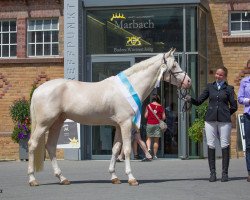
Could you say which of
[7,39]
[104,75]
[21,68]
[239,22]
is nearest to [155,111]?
[104,75]

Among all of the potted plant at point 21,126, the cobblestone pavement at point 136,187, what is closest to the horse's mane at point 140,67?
the cobblestone pavement at point 136,187

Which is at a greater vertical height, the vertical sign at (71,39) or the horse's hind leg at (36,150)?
the vertical sign at (71,39)

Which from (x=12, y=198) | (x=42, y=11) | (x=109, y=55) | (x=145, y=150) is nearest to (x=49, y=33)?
(x=42, y=11)

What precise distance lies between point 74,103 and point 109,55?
9599 mm

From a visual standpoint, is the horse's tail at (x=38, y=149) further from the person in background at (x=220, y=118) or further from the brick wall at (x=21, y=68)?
the brick wall at (x=21, y=68)

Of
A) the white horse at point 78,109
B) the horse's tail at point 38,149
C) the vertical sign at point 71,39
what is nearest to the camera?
the white horse at point 78,109

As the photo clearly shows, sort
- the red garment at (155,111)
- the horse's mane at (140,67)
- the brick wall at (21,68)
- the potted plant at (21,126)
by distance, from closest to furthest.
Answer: the horse's mane at (140,67) → the red garment at (155,111) → the potted plant at (21,126) → the brick wall at (21,68)

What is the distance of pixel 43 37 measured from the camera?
23.7 m

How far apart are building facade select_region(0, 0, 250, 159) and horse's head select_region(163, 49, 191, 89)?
8.42 meters

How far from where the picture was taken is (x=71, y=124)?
2089cm

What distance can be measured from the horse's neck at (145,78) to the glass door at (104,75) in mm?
8979

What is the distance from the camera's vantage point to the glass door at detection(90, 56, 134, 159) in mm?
22391

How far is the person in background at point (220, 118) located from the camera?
1325 cm

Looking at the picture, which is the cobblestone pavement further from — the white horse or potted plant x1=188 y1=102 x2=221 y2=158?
potted plant x1=188 y1=102 x2=221 y2=158
